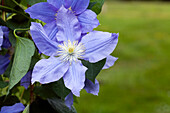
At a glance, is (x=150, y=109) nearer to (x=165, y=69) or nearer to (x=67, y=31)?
(x=165, y=69)

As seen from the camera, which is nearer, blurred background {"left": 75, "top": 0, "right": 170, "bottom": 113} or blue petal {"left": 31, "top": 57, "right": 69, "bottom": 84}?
blue petal {"left": 31, "top": 57, "right": 69, "bottom": 84}

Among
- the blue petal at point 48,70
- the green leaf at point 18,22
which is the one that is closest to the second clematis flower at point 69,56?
the blue petal at point 48,70

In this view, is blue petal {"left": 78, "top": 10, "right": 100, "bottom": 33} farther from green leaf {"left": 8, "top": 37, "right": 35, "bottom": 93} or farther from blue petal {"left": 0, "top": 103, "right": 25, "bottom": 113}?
blue petal {"left": 0, "top": 103, "right": 25, "bottom": 113}

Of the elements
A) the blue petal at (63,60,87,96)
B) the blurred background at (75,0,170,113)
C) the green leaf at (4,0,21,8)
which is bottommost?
the blurred background at (75,0,170,113)

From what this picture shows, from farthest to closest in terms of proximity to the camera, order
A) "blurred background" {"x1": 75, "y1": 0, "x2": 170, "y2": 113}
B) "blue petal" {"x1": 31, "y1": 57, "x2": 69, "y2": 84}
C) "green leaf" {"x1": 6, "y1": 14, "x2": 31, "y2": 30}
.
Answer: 1. "blurred background" {"x1": 75, "y1": 0, "x2": 170, "y2": 113}
2. "green leaf" {"x1": 6, "y1": 14, "x2": 31, "y2": 30}
3. "blue petal" {"x1": 31, "y1": 57, "x2": 69, "y2": 84}

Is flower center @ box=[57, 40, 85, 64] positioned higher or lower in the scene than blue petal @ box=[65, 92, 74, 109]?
higher

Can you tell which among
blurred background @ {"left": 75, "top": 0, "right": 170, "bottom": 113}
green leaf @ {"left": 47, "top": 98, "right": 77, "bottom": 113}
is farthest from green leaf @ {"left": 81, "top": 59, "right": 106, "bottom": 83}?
blurred background @ {"left": 75, "top": 0, "right": 170, "bottom": 113}

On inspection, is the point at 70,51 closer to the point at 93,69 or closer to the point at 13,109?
the point at 93,69

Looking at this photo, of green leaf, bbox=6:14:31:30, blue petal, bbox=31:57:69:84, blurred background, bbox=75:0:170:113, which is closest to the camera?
blue petal, bbox=31:57:69:84
